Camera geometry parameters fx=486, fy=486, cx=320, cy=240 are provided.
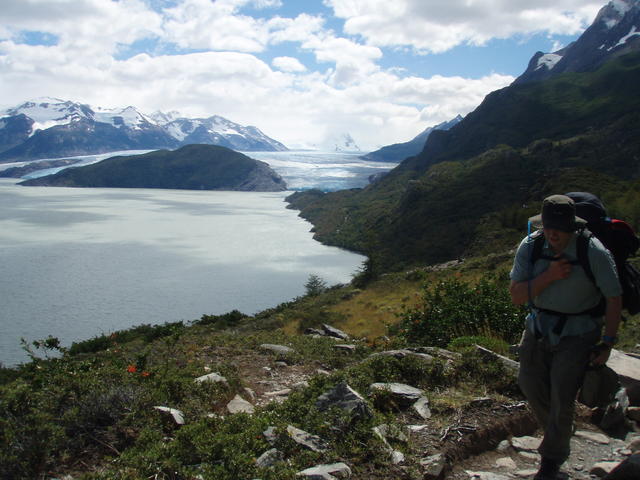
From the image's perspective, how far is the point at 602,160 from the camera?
107938mm

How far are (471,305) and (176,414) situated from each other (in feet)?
22.5

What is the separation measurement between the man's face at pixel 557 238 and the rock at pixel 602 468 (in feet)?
7.04

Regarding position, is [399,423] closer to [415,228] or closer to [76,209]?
[415,228]

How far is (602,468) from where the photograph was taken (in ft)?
15.1

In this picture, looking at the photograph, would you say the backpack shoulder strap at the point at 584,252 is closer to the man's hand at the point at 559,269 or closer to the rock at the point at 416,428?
the man's hand at the point at 559,269

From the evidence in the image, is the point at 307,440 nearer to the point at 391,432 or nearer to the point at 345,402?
the point at 345,402

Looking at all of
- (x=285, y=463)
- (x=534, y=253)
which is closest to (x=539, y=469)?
(x=534, y=253)

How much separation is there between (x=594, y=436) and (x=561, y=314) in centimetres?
208

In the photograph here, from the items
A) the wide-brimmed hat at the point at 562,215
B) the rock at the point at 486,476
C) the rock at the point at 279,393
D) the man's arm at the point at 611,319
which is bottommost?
the rock at the point at 279,393

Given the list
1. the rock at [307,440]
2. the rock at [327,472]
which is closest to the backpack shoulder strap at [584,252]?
the rock at [327,472]

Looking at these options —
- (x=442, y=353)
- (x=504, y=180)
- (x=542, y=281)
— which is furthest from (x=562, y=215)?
(x=504, y=180)

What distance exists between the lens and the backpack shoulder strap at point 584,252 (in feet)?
13.7

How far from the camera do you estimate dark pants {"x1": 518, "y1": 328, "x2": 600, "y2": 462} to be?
4316 mm

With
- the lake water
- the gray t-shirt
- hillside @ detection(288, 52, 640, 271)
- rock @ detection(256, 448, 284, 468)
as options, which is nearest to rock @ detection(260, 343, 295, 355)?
rock @ detection(256, 448, 284, 468)
